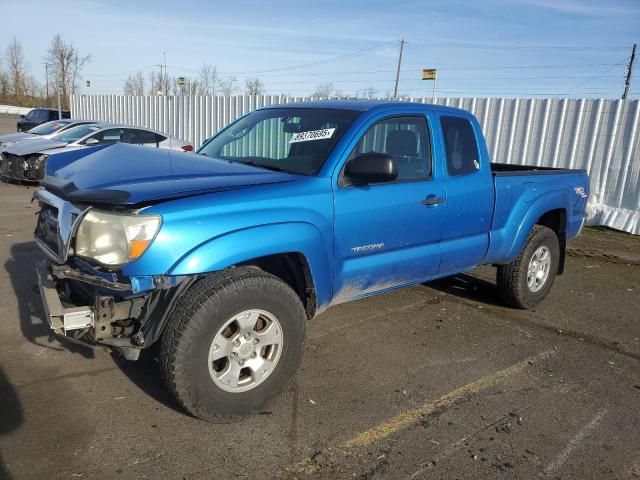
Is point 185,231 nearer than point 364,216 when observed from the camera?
Yes

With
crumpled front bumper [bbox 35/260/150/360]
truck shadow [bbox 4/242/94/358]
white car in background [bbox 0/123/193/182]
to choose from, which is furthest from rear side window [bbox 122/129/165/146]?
crumpled front bumper [bbox 35/260/150/360]

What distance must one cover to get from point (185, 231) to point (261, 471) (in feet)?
4.30

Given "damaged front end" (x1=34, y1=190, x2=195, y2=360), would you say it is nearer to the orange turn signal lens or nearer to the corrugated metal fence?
the orange turn signal lens

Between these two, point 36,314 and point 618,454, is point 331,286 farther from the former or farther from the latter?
point 36,314

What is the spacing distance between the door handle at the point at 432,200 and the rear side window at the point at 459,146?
0.31 metres

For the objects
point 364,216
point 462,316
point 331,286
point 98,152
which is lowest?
point 462,316

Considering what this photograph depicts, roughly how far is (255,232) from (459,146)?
7.59ft

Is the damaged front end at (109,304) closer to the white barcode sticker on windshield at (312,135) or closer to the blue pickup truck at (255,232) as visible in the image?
the blue pickup truck at (255,232)

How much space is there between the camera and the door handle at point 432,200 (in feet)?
13.2

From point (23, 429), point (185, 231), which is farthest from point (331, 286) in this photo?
point (23, 429)

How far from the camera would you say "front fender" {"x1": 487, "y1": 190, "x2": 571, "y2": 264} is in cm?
481

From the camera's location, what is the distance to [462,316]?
519cm

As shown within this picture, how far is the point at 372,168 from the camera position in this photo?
11.1 ft

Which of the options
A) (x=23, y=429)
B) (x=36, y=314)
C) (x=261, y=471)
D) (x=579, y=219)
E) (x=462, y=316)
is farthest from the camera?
(x=579, y=219)
